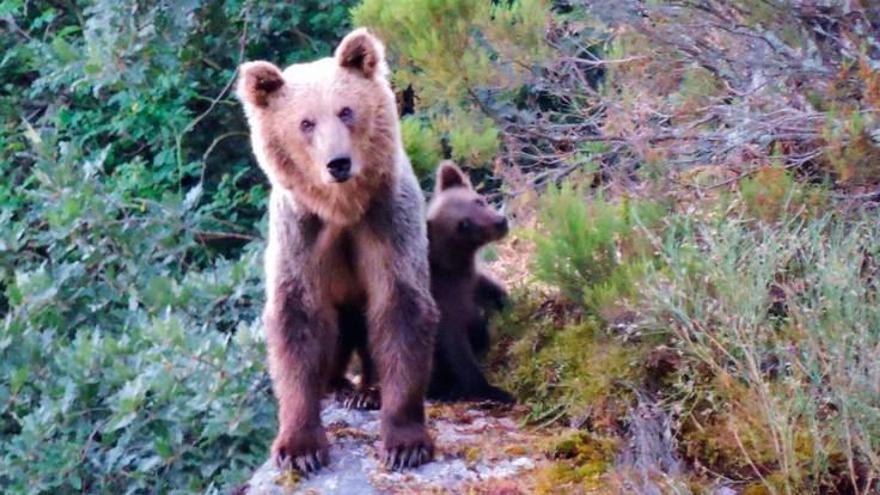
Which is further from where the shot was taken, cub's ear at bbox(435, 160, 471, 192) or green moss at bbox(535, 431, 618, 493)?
cub's ear at bbox(435, 160, 471, 192)

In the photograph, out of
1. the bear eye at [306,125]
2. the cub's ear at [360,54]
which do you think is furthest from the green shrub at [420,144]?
the bear eye at [306,125]

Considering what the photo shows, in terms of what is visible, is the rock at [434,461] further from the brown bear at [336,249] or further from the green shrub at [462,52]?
the green shrub at [462,52]

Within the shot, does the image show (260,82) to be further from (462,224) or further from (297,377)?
(462,224)

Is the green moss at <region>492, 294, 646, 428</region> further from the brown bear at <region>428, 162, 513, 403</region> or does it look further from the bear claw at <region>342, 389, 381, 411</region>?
the bear claw at <region>342, 389, 381, 411</region>

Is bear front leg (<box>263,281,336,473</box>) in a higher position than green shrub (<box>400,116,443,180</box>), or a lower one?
lower

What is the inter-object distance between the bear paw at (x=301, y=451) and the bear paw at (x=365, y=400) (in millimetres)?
550

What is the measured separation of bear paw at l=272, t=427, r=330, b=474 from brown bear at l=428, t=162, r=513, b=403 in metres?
0.82

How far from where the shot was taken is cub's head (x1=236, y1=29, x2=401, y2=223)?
5109 millimetres

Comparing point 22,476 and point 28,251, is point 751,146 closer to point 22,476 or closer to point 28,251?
point 22,476

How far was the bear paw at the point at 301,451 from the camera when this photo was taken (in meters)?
5.12

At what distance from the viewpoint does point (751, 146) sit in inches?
230

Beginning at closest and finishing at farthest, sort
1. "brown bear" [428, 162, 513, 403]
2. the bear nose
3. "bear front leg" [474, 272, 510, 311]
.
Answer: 1. the bear nose
2. "brown bear" [428, 162, 513, 403]
3. "bear front leg" [474, 272, 510, 311]

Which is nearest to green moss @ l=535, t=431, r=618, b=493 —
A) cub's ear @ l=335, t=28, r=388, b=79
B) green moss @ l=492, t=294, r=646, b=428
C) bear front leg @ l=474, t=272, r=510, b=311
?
green moss @ l=492, t=294, r=646, b=428

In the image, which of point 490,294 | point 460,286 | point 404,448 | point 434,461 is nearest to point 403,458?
point 404,448
